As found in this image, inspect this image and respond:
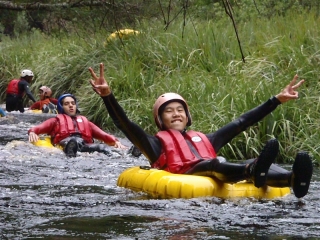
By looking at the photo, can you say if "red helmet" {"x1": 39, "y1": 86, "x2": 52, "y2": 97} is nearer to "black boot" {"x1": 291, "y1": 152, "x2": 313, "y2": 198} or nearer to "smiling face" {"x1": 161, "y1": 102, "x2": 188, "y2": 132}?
"smiling face" {"x1": 161, "y1": 102, "x2": 188, "y2": 132}

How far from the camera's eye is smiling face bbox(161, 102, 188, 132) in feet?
21.2

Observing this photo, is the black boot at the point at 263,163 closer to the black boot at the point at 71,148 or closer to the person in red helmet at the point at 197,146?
the person in red helmet at the point at 197,146

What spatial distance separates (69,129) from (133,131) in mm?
3696

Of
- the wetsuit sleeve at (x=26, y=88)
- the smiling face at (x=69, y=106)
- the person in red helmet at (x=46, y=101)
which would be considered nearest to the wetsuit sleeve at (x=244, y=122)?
the smiling face at (x=69, y=106)

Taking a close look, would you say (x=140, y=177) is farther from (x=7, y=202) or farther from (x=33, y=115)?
(x=33, y=115)

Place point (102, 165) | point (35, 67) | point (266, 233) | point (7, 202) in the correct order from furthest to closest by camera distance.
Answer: point (35, 67) < point (102, 165) < point (7, 202) < point (266, 233)

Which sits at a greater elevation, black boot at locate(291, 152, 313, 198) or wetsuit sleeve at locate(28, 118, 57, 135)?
wetsuit sleeve at locate(28, 118, 57, 135)

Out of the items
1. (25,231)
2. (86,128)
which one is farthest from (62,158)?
(25,231)

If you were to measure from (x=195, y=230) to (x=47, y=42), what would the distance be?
15.8 meters

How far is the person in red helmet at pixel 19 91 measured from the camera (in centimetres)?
1528

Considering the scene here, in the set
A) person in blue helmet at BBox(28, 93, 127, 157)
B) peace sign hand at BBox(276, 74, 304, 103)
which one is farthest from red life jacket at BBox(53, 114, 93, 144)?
peace sign hand at BBox(276, 74, 304, 103)

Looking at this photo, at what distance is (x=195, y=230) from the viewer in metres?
4.29

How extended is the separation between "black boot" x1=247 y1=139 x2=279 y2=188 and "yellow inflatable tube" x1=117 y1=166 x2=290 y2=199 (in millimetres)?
372

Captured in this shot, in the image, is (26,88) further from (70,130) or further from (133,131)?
(133,131)
